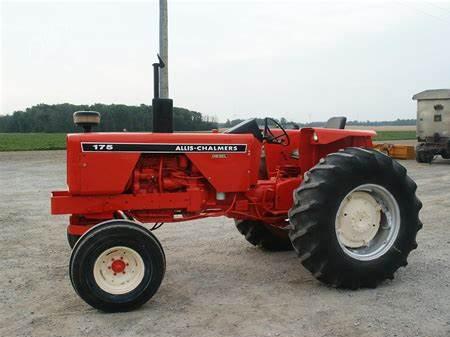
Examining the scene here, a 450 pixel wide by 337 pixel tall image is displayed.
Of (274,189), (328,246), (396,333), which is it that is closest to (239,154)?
(274,189)

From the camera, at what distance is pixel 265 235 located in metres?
6.27

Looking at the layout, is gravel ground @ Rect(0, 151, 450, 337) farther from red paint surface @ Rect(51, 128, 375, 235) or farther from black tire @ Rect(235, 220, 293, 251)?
red paint surface @ Rect(51, 128, 375, 235)

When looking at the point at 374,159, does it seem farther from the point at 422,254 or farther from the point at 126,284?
the point at 126,284

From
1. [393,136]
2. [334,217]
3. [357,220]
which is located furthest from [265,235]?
[393,136]

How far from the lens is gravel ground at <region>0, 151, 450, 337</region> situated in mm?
3938

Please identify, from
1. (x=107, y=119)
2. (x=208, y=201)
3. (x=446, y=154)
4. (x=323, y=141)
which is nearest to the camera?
(x=208, y=201)

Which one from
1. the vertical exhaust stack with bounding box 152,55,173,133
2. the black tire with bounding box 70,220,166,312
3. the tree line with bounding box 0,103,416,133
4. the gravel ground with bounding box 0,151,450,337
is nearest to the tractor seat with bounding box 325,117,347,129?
the tree line with bounding box 0,103,416,133

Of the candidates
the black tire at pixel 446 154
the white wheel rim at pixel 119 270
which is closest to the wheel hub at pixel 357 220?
the white wheel rim at pixel 119 270

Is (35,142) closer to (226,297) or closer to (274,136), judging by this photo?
(274,136)

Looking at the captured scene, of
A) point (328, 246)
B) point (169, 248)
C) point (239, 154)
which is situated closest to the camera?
point (328, 246)

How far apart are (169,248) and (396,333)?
11.0 ft

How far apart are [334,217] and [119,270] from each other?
195 cm

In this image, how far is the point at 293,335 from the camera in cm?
378

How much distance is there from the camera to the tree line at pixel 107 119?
24.5 ft
